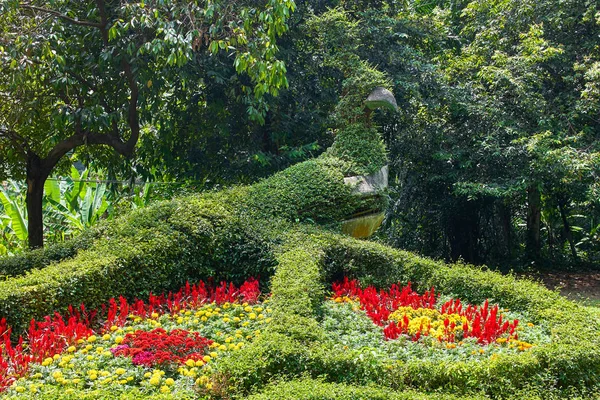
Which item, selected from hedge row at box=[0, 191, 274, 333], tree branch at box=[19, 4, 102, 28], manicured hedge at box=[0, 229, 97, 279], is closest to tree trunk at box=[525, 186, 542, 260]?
hedge row at box=[0, 191, 274, 333]

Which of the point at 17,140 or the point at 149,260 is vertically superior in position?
the point at 17,140

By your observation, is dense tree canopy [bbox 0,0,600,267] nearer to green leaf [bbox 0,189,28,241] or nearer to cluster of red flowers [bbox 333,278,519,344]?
green leaf [bbox 0,189,28,241]

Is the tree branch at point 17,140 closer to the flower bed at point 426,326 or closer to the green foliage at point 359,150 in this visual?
the green foliage at point 359,150

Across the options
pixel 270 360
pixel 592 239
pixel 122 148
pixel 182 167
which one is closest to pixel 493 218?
pixel 592 239

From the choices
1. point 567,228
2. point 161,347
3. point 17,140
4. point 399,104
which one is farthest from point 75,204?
point 567,228

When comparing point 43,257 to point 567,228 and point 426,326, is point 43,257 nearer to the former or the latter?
point 426,326

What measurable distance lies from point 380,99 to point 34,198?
5.34 metres

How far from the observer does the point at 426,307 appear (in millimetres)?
6852

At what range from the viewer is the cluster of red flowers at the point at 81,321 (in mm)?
5074

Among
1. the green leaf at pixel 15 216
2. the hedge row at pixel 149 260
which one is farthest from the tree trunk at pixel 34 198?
the hedge row at pixel 149 260

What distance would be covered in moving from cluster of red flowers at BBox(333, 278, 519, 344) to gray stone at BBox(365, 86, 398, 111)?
9.69 ft

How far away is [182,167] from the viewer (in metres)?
11.6

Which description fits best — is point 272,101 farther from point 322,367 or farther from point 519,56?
point 322,367

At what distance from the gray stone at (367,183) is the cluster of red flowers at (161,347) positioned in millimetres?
3954
